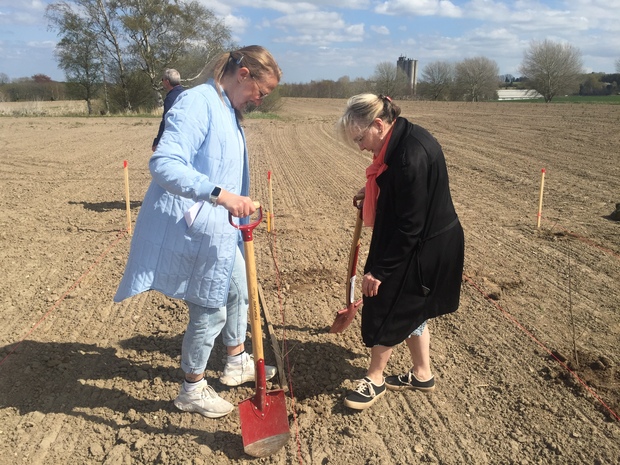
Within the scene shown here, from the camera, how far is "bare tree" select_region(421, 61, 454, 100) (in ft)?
197

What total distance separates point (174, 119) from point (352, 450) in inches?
84.9

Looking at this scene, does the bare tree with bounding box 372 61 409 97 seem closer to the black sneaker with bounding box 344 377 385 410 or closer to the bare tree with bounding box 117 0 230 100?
the bare tree with bounding box 117 0 230 100

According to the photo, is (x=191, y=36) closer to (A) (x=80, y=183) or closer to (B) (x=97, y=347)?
(A) (x=80, y=183)

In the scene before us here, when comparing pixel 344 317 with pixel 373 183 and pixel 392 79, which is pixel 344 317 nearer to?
pixel 373 183

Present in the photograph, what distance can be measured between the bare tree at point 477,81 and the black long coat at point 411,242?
57.8m

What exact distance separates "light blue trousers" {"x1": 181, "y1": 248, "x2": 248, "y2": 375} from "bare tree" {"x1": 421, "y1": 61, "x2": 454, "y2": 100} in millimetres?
61321

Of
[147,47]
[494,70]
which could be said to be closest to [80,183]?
[147,47]

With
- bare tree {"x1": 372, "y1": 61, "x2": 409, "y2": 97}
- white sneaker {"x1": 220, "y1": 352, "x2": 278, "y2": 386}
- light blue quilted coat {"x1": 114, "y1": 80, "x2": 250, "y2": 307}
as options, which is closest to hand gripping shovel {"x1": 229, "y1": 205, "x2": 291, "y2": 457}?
light blue quilted coat {"x1": 114, "y1": 80, "x2": 250, "y2": 307}

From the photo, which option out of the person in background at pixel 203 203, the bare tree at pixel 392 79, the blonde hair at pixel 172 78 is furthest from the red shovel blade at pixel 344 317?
the bare tree at pixel 392 79

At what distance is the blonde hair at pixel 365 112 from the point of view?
271 centimetres

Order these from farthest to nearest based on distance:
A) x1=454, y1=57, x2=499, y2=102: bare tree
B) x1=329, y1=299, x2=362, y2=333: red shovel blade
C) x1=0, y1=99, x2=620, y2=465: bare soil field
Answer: x1=454, y1=57, x2=499, y2=102: bare tree → x1=329, y1=299, x2=362, y2=333: red shovel blade → x1=0, y1=99, x2=620, y2=465: bare soil field

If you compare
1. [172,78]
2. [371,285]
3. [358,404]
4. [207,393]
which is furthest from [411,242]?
[172,78]

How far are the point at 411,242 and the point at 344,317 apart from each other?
1407mm

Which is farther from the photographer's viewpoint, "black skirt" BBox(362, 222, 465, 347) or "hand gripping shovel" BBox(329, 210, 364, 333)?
"hand gripping shovel" BBox(329, 210, 364, 333)
